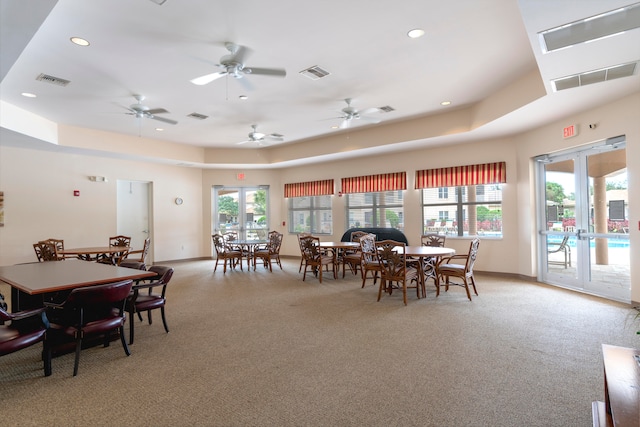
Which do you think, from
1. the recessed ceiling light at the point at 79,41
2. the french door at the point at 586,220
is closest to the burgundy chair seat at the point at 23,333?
the recessed ceiling light at the point at 79,41

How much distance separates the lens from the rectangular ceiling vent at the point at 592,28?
A: 8.71 ft

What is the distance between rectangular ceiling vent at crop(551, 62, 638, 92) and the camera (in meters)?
3.57

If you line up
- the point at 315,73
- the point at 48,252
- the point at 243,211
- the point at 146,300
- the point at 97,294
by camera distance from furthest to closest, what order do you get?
the point at 243,211, the point at 48,252, the point at 315,73, the point at 146,300, the point at 97,294

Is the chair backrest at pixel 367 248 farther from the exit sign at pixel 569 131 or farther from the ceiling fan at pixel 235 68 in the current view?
the exit sign at pixel 569 131

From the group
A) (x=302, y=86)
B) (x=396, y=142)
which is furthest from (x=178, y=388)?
(x=396, y=142)

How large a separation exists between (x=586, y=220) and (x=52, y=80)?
8.41 m

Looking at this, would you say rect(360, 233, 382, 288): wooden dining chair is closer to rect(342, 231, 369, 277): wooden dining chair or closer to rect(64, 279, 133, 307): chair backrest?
rect(342, 231, 369, 277): wooden dining chair

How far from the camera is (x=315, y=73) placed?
180 inches

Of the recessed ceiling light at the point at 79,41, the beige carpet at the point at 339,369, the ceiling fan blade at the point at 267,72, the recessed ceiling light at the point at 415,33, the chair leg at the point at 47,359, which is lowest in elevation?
the beige carpet at the point at 339,369

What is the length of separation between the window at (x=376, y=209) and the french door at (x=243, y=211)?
→ 2956 millimetres

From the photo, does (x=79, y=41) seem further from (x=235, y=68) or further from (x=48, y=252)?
(x=48, y=252)

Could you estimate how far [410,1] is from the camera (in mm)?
3057

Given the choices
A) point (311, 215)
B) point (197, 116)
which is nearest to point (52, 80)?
point (197, 116)

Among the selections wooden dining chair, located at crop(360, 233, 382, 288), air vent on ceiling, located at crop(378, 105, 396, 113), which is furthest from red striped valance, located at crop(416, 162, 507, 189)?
wooden dining chair, located at crop(360, 233, 382, 288)
